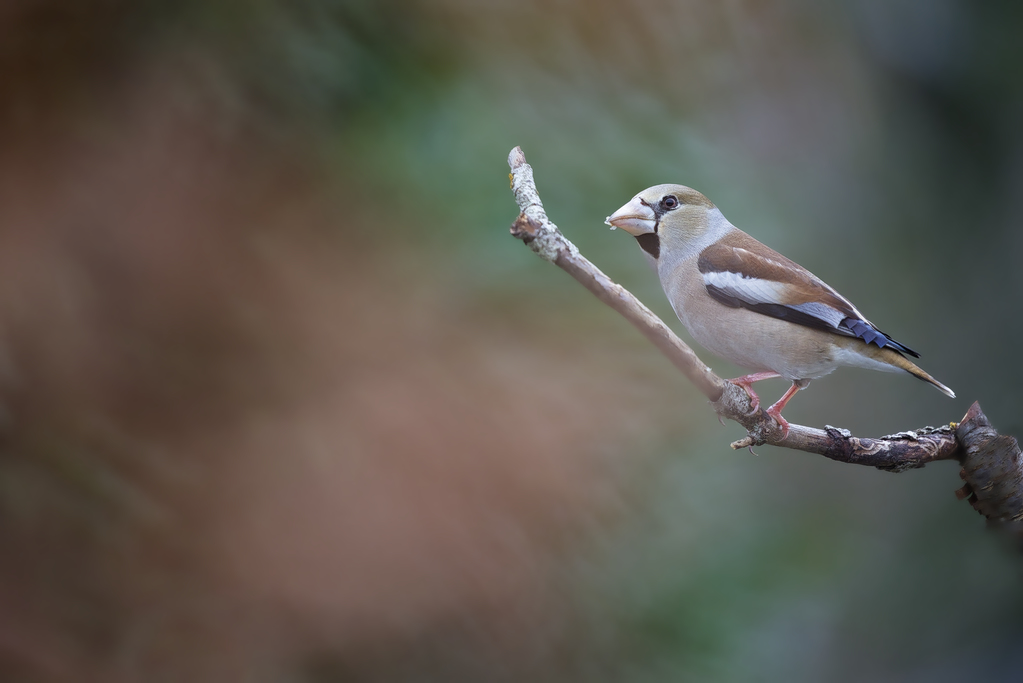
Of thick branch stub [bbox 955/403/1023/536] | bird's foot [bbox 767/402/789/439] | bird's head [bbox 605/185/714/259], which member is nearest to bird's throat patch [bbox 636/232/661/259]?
bird's head [bbox 605/185/714/259]

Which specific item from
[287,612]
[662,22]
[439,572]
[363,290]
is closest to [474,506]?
[439,572]

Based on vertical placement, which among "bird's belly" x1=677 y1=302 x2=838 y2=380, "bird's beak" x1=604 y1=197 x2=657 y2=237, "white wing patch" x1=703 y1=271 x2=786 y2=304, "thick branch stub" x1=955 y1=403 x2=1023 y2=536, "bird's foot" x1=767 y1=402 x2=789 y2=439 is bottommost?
"thick branch stub" x1=955 y1=403 x2=1023 y2=536

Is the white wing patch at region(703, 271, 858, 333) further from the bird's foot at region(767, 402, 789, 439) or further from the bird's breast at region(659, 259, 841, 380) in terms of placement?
the bird's foot at region(767, 402, 789, 439)

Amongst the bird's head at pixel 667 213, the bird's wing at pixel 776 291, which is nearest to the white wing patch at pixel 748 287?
the bird's wing at pixel 776 291

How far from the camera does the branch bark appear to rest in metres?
0.85

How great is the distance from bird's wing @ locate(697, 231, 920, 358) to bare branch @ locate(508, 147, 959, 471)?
0.18m

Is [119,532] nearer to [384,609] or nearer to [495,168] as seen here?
[384,609]

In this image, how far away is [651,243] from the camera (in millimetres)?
1394

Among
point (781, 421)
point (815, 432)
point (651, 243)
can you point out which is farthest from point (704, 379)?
point (651, 243)

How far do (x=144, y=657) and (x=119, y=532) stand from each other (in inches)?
18.8

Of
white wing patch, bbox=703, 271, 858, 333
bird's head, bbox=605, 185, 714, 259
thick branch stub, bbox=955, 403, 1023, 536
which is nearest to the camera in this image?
thick branch stub, bbox=955, 403, 1023, 536

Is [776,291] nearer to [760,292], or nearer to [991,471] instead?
[760,292]

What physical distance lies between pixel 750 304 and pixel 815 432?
A: 249 mm

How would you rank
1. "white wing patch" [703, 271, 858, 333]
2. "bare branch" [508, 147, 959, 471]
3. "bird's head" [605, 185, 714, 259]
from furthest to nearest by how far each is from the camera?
"bird's head" [605, 185, 714, 259], "white wing patch" [703, 271, 858, 333], "bare branch" [508, 147, 959, 471]
